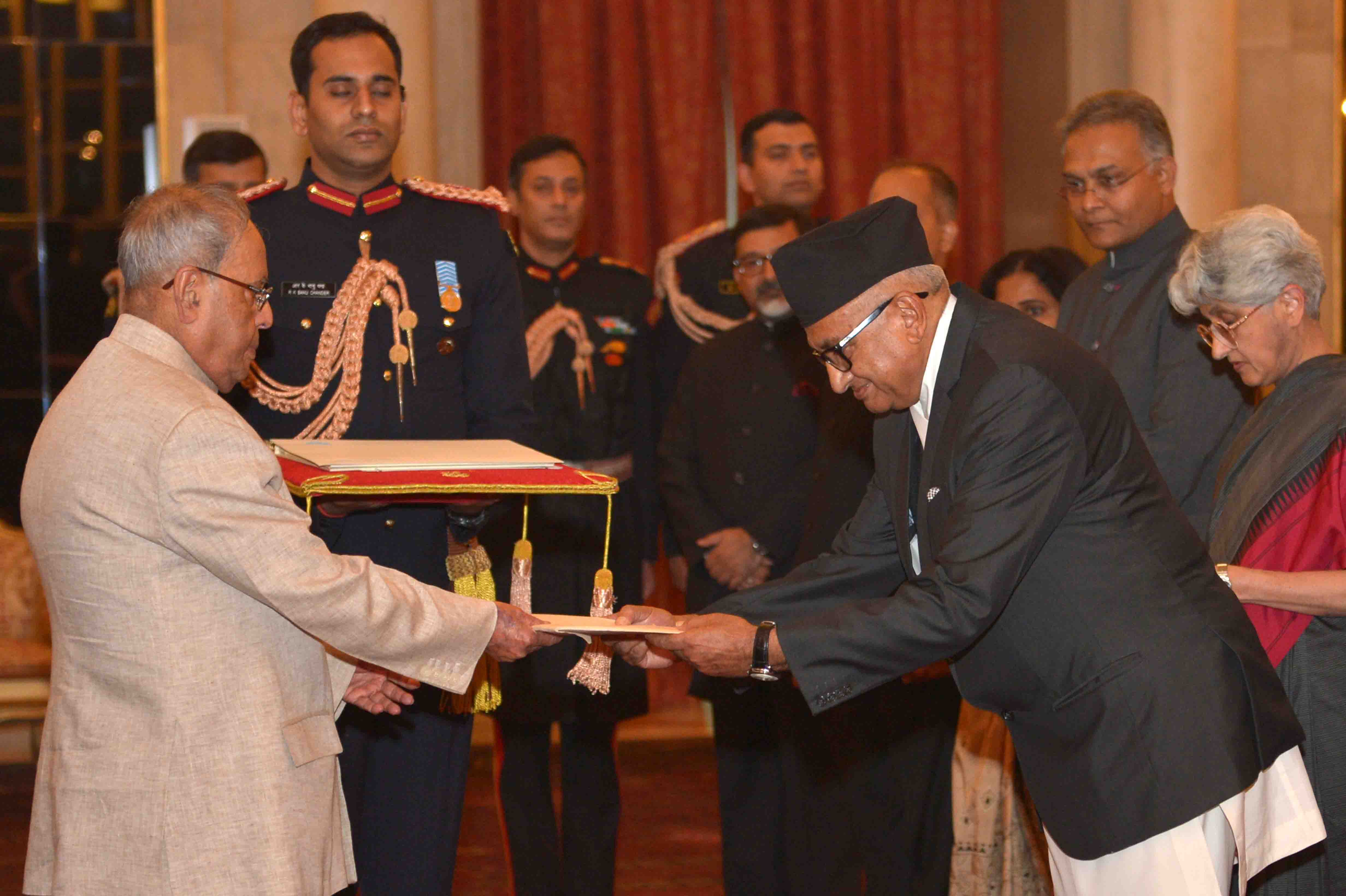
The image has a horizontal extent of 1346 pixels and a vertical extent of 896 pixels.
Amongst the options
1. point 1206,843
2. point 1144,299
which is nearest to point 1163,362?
point 1144,299

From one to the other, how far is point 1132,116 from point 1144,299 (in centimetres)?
52

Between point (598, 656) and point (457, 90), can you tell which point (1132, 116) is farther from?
point (457, 90)

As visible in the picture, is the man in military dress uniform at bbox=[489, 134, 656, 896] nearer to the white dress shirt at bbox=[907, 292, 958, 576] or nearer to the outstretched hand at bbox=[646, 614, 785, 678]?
the outstretched hand at bbox=[646, 614, 785, 678]

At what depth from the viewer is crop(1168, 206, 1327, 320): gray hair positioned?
2908 millimetres

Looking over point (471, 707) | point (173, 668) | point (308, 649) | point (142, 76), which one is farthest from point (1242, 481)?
point (142, 76)

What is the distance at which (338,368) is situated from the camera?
324 cm

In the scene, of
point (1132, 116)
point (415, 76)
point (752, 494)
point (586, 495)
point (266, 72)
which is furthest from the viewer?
point (266, 72)

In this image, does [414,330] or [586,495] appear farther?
[586,495]

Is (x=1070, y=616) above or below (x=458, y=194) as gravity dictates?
below

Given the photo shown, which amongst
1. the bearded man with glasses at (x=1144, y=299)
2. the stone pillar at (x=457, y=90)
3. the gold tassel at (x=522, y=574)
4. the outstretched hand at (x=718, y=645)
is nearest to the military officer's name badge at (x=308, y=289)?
the gold tassel at (x=522, y=574)

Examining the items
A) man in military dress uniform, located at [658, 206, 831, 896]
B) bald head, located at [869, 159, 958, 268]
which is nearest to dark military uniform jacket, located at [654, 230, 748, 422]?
man in military dress uniform, located at [658, 206, 831, 896]

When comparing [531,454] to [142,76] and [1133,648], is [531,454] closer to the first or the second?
[1133,648]

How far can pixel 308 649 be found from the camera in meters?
2.42

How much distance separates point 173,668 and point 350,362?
1173mm
